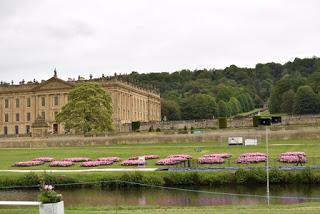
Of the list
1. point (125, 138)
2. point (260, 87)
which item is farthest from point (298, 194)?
point (260, 87)

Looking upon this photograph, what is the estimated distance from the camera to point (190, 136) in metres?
51.9

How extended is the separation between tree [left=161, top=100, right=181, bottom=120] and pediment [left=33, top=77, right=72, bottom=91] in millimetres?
41582

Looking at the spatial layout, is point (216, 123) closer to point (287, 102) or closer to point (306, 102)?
point (306, 102)

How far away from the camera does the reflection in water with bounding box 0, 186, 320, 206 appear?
24.2 metres

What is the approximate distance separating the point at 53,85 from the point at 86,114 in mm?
35495

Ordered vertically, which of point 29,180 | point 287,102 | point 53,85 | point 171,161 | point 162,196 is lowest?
point 162,196

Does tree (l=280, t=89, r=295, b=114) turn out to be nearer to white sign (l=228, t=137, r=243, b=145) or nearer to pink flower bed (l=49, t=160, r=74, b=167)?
white sign (l=228, t=137, r=243, b=145)

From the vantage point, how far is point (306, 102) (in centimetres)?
12031

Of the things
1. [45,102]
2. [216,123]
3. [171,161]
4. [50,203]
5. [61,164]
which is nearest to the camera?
[50,203]

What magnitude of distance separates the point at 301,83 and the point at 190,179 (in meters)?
115

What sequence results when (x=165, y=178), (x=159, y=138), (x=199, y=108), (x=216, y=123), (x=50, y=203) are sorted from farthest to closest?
(x=199, y=108)
(x=216, y=123)
(x=159, y=138)
(x=165, y=178)
(x=50, y=203)

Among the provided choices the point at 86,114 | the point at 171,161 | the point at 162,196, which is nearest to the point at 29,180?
the point at 171,161

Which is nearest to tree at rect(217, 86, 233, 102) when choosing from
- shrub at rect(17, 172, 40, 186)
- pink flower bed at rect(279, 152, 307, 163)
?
pink flower bed at rect(279, 152, 307, 163)

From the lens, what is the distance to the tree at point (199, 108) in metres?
134
